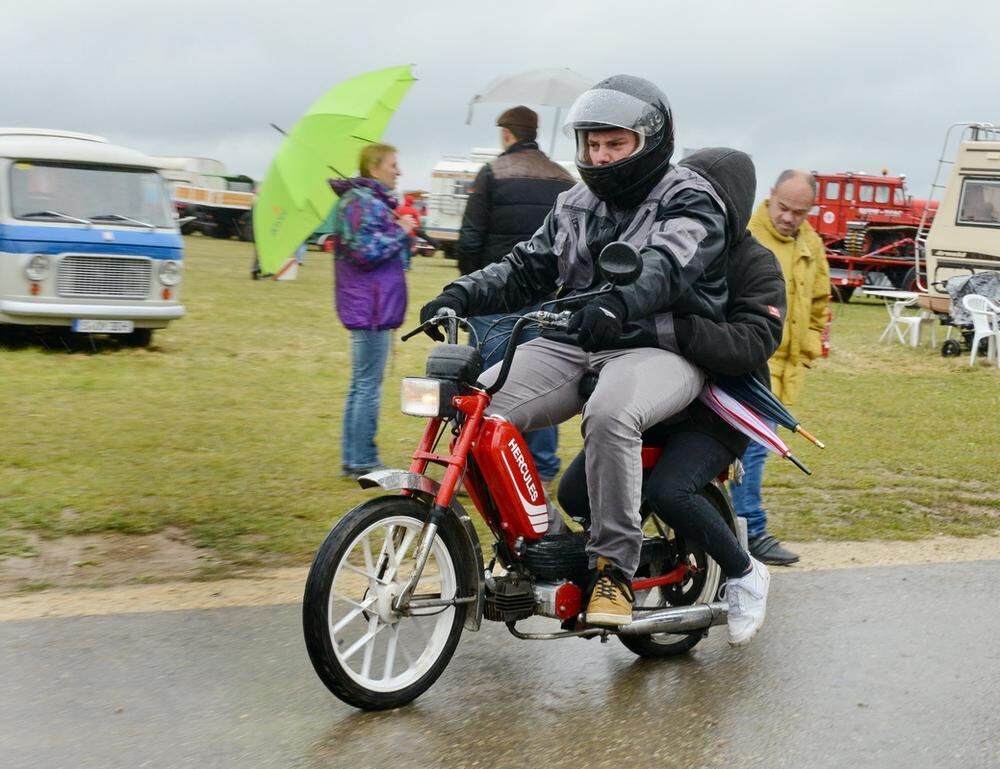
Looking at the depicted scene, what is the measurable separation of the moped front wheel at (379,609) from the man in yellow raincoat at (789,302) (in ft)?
8.97

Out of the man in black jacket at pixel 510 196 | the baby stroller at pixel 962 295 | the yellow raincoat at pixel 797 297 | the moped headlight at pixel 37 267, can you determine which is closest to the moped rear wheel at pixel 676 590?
the yellow raincoat at pixel 797 297

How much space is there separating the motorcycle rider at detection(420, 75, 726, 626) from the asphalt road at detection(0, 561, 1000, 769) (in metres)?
0.45

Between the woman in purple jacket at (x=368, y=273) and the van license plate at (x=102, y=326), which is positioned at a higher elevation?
the woman in purple jacket at (x=368, y=273)

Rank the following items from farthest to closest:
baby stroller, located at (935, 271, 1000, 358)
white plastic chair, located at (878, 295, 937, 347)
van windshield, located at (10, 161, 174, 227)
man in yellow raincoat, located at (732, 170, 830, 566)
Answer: white plastic chair, located at (878, 295, 937, 347), baby stroller, located at (935, 271, 1000, 358), van windshield, located at (10, 161, 174, 227), man in yellow raincoat, located at (732, 170, 830, 566)

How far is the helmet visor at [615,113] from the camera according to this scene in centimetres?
454

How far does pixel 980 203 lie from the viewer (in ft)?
74.4

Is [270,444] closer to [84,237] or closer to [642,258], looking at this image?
[642,258]

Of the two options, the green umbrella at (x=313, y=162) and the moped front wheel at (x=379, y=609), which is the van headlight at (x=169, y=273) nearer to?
the green umbrella at (x=313, y=162)

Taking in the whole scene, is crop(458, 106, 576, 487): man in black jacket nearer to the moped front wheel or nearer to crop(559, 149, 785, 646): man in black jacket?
crop(559, 149, 785, 646): man in black jacket

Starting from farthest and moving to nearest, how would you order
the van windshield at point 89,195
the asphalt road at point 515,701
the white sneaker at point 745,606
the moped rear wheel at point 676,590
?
the van windshield at point 89,195
the moped rear wheel at point 676,590
the white sneaker at point 745,606
the asphalt road at point 515,701

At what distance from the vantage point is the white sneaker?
4938mm

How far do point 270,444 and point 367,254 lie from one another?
6.81ft

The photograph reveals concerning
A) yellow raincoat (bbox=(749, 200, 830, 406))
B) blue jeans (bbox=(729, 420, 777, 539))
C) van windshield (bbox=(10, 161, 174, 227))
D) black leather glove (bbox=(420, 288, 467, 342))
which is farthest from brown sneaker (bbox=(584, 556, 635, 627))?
van windshield (bbox=(10, 161, 174, 227))

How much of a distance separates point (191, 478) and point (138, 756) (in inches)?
173
